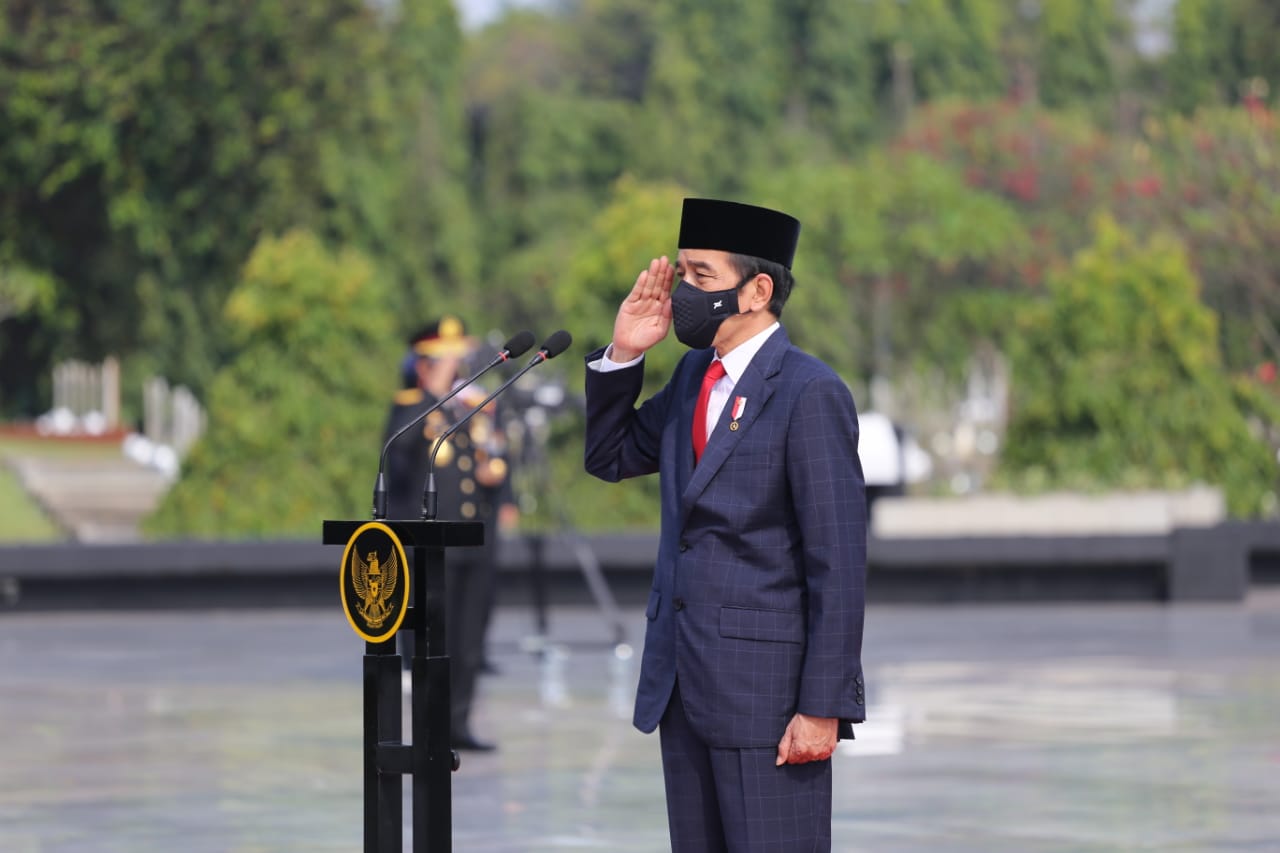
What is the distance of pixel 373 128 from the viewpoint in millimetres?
43219

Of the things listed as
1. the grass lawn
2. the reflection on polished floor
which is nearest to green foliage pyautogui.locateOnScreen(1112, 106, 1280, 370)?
the grass lawn

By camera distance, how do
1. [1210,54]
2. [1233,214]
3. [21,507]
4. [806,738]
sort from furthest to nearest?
1. [1210,54]
2. [1233,214]
3. [21,507]
4. [806,738]

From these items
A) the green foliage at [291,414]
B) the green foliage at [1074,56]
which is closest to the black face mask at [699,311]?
the green foliage at [291,414]

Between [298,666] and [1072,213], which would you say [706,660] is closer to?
[298,666]

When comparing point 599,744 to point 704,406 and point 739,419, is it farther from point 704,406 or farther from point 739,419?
point 739,419

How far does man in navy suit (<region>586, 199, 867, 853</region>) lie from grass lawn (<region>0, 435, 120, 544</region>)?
2357cm

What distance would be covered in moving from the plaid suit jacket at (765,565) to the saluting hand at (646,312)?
226mm

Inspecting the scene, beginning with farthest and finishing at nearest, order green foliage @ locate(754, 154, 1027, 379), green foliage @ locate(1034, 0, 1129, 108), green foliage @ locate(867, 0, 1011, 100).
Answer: green foliage @ locate(1034, 0, 1129, 108), green foliage @ locate(867, 0, 1011, 100), green foliage @ locate(754, 154, 1027, 379)

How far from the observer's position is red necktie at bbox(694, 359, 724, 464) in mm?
5848

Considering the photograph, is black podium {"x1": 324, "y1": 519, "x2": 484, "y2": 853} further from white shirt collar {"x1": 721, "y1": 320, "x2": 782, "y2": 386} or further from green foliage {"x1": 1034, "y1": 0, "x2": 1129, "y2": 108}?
green foliage {"x1": 1034, "y1": 0, "x2": 1129, "y2": 108}

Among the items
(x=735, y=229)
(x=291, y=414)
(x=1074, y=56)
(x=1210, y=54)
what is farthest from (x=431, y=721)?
(x=1074, y=56)

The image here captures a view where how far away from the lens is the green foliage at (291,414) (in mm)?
24109

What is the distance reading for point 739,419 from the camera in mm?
5754

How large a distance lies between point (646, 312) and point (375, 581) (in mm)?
934
